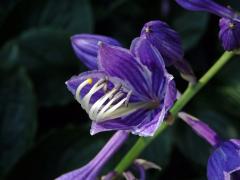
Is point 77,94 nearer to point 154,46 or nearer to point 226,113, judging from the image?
point 154,46

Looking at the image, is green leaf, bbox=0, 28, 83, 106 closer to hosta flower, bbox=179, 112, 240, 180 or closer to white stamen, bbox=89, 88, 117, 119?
white stamen, bbox=89, 88, 117, 119

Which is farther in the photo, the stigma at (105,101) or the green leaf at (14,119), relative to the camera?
the green leaf at (14,119)

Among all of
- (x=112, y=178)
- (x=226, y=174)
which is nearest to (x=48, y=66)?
(x=112, y=178)

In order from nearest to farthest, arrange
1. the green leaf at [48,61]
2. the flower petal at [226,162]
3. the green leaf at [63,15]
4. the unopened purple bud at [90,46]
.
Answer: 1. the flower petal at [226,162]
2. the unopened purple bud at [90,46]
3. the green leaf at [48,61]
4. the green leaf at [63,15]

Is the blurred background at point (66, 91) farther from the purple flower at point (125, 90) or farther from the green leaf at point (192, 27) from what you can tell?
the purple flower at point (125, 90)

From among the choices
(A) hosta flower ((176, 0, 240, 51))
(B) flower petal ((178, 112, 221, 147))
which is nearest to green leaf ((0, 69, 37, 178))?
(B) flower petal ((178, 112, 221, 147))

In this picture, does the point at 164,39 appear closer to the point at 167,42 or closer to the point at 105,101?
the point at 167,42

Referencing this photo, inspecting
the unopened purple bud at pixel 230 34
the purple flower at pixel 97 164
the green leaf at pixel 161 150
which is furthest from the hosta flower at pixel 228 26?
the green leaf at pixel 161 150
